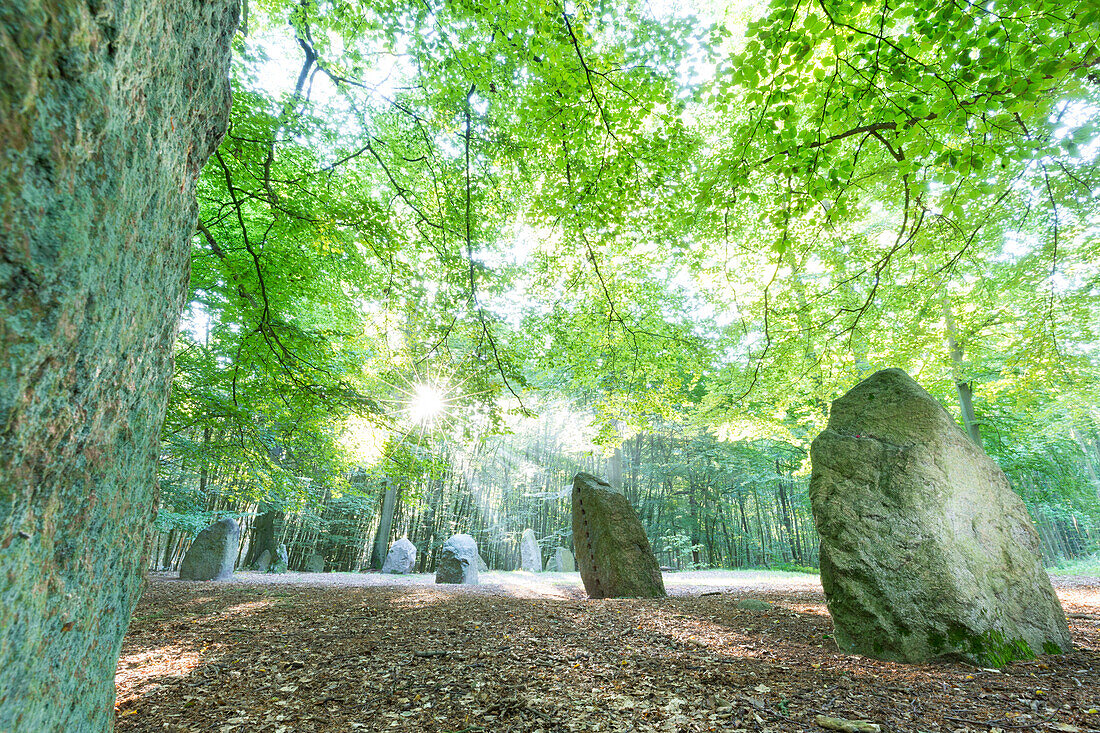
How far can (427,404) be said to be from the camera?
19.2 ft

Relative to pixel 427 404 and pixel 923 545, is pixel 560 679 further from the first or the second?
pixel 427 404

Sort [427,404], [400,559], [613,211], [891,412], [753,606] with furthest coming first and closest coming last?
[400,559] → [427,404] → [753,606] → [613,211] → [891,412]

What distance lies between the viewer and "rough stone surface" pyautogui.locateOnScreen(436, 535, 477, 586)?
10.0 m

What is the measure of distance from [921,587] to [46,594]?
4.67 m

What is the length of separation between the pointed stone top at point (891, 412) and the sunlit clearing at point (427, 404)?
177 inches

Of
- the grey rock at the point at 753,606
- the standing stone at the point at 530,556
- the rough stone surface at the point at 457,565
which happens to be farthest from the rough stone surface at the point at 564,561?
the grey rock at the point at 753,606

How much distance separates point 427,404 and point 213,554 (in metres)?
7.44

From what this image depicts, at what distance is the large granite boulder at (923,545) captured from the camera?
10.5ft

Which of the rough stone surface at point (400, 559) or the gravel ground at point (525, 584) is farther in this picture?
the rough stone surface at point (400, 559)

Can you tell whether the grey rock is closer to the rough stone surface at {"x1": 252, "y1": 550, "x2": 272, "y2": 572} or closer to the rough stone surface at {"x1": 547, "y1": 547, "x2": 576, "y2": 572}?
the rough stone surface at {"x1": 547, "y1": 547, "x2": 576, "y2": 572}

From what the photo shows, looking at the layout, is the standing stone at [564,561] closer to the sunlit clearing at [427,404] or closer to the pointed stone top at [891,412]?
the sunlit clearing at [427,404]

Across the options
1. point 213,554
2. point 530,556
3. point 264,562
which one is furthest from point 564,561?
point 213,554

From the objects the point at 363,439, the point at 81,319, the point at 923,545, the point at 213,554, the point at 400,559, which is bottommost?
the point at 400,559

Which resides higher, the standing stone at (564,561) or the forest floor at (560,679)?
the forest floor at (560,679)
